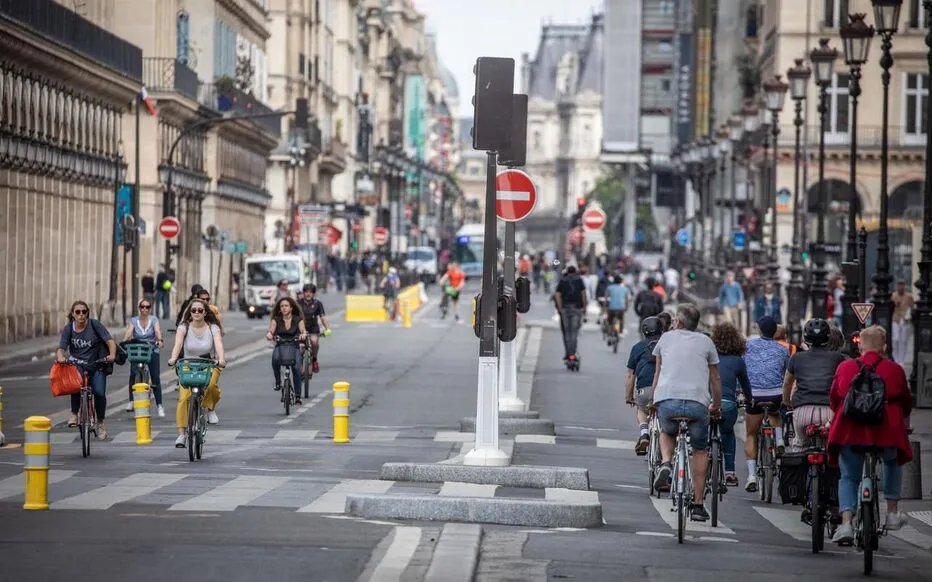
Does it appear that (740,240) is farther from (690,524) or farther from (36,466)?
(36,466)

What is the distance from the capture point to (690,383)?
610 inches

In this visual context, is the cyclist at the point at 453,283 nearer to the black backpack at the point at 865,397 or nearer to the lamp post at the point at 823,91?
the lamp post at the point at 823,91

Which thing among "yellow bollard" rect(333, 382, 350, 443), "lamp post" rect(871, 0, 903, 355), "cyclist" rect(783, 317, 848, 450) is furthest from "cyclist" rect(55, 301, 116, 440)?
"lamp post" rect(871, 0, 903, 355)

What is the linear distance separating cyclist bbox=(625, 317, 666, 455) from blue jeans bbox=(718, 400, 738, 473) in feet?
5.30

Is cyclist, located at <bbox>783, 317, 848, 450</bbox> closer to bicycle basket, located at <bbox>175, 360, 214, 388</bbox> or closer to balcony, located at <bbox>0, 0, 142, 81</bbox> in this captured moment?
bicycle basket, located at <bbox>175, 360, 214, 388</bbox>

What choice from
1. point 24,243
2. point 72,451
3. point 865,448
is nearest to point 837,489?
point 865,448

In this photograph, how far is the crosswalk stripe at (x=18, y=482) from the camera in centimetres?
1727

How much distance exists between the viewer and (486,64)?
1803cm

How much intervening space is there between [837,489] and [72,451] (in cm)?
949

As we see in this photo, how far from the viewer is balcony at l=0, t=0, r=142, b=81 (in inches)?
1877

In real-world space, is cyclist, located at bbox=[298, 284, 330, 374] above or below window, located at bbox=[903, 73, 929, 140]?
below

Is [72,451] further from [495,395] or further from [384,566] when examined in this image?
[384,566]

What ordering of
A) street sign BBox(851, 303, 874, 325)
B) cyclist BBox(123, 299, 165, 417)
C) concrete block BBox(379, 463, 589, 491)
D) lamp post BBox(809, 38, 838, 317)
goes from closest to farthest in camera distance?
1. concrete block BBox(379, 463, 589, 491)
2. cyclist BBox(123, 299, 165, 417)
3. street sign BBox(851, 303, 874, 325)
4. lamp post BBox(809, 38, 838, 317)

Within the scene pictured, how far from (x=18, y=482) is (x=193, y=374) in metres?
3.73
